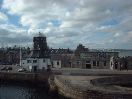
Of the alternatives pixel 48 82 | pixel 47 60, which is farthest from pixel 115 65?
pixel 48 82

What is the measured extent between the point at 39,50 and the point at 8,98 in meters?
39.8

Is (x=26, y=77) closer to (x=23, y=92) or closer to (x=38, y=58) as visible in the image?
(x=38, y=58)

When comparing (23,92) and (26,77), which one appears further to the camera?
(26,77)

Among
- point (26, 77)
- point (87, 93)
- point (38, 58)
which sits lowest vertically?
point (87, 93)

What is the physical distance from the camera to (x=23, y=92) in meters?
72.6

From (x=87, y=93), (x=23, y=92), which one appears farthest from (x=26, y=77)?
(x=87, y=93)

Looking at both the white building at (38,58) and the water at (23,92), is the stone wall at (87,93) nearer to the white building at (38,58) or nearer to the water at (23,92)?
the water at (23,92)

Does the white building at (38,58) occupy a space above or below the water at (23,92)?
above

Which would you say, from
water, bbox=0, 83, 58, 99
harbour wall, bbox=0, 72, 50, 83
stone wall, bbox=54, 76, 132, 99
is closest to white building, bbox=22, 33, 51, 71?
harbour wall, bbox=0, 72, 50, 83

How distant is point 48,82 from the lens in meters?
81.7

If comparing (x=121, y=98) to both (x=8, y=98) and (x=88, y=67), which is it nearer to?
(x=8, y=98)

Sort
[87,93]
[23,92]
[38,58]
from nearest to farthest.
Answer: [87,93] < [23,92] < [38,58]

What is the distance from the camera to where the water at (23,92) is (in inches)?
2598

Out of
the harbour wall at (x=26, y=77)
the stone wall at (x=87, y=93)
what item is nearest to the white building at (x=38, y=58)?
the harbour wall at (x=26, y=77)
